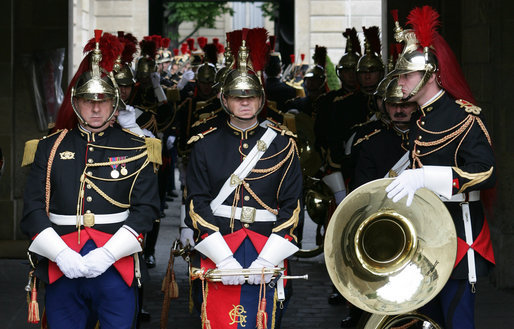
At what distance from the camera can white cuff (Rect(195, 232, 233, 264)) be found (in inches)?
207

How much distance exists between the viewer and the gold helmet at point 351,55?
9250 millimetres

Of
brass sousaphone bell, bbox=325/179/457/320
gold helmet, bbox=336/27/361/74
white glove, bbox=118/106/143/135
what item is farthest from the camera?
gold helmet, bbox=336/27/361/74

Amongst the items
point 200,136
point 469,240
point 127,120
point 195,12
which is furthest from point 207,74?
point 195,12

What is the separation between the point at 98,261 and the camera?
491 centimetres

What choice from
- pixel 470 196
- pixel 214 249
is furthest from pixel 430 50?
pixel 214 249

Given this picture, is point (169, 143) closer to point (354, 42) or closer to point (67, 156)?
point (354, 42)

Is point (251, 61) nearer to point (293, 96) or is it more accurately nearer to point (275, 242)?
point (275, 242)

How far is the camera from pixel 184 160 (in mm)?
9703

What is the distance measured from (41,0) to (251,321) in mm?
5808

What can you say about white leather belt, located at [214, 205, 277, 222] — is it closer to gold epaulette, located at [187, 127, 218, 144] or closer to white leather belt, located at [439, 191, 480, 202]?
gold epaulette, located at [187, 127, 218, 144]

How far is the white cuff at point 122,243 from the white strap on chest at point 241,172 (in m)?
0.59

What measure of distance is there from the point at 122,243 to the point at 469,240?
179 centimetres

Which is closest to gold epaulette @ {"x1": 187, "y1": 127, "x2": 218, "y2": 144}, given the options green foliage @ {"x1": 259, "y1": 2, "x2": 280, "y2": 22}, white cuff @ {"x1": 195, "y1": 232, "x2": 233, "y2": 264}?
white cuff @ {"x1": 195, "y1": 232, "x2": 233, "y2": 264}

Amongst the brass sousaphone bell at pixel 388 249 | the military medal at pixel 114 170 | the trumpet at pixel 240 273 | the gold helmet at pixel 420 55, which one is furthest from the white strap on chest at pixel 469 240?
the military medal at pixel 114 170
